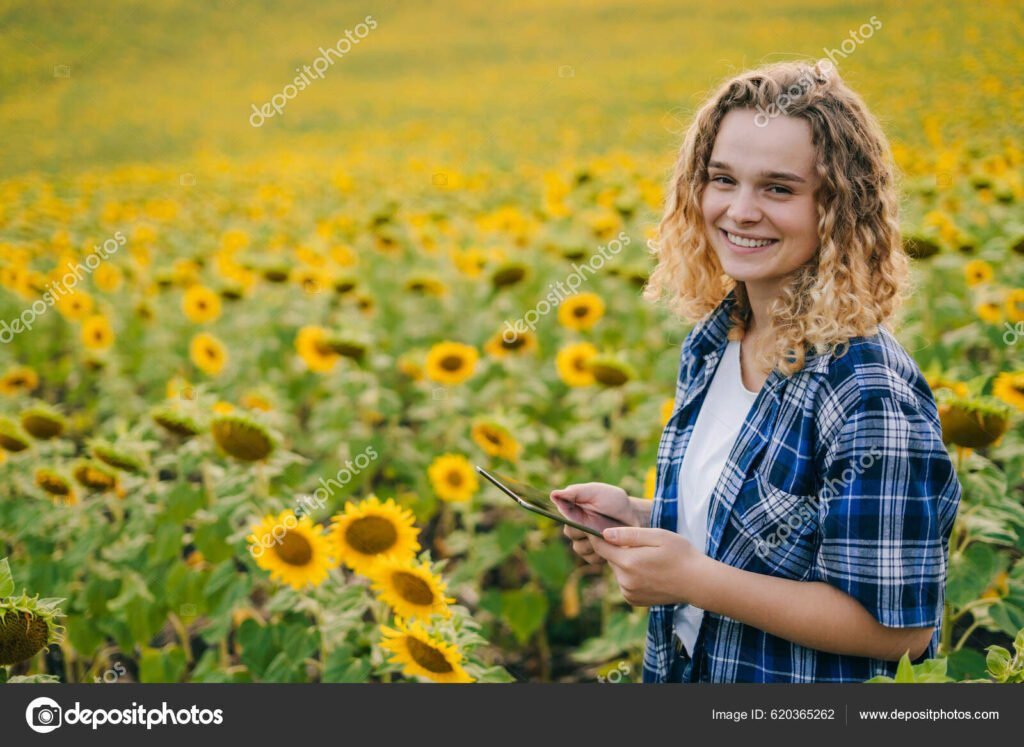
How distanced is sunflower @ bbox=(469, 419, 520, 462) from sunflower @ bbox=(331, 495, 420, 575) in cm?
52

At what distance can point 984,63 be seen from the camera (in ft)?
19.7

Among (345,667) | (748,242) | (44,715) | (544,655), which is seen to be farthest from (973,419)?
(44,715)

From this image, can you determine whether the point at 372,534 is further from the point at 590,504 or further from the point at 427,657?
the point at 590,504

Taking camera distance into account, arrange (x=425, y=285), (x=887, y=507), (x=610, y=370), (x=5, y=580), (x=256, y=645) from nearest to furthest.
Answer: (x=887, y=507)
(x=5, y=580)
(x=256, y=645)
(x=610, y=370)
(x=425, y=285)

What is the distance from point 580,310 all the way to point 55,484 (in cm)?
166

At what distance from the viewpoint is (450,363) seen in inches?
111

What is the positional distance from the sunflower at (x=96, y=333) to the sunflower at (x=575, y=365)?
1680mm

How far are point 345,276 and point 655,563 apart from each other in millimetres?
2208

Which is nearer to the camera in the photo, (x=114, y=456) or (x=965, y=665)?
(x=965, y=665)

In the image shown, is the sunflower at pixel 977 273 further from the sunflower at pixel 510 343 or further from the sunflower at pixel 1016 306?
the sunflower at pixel 510 343

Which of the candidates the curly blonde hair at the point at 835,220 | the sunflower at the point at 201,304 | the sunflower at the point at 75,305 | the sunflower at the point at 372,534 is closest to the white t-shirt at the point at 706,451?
the curly blonde hair at the point at 835,220

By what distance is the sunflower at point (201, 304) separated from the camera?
346 cm

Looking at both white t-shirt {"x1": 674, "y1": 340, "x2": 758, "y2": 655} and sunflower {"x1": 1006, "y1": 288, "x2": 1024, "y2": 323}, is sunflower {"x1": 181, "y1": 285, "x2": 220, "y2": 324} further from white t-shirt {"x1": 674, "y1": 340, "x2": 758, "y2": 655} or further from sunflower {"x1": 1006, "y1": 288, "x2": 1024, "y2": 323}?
sunflower {"x1": 1006, "y1": 288, "x2": 1024, "y2": 323}

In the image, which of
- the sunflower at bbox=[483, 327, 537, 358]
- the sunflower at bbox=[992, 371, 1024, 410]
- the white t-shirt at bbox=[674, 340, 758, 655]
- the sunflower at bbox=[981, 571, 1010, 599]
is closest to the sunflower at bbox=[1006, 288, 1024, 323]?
the sunflower at bbox=[992, 371, 1024, 410]
